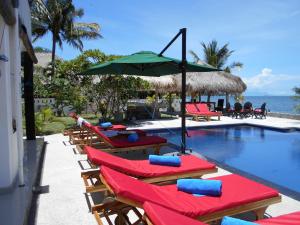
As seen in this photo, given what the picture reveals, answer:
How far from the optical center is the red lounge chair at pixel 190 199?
3.20m

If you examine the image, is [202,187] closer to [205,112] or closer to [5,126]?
[5,126]

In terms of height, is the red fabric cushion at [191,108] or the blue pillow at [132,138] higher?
the red fabric cushion at [191,108]

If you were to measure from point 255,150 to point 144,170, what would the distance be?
5988 millimetres

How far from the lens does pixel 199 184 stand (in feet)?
12.7

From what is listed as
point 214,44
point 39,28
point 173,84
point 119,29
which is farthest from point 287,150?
point 39,28

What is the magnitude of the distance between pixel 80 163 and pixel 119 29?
569 inches

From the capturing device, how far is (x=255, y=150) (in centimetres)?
977

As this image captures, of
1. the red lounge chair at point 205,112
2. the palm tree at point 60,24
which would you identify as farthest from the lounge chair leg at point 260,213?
the palm tree at point 60,24

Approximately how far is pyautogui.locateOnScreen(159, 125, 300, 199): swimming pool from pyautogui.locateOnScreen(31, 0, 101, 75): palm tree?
15.3m

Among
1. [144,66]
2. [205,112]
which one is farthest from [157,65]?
[205,112]

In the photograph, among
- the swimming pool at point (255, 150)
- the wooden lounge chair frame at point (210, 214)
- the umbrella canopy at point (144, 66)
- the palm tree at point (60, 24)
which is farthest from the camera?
the palm tree at point (60, 24)

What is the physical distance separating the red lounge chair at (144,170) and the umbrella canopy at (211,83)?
1492 centimetres

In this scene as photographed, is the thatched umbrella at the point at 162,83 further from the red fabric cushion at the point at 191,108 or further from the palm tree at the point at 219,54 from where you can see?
the palm tree at the point at 219,54

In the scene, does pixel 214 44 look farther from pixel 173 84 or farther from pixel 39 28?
pixel 39 28
